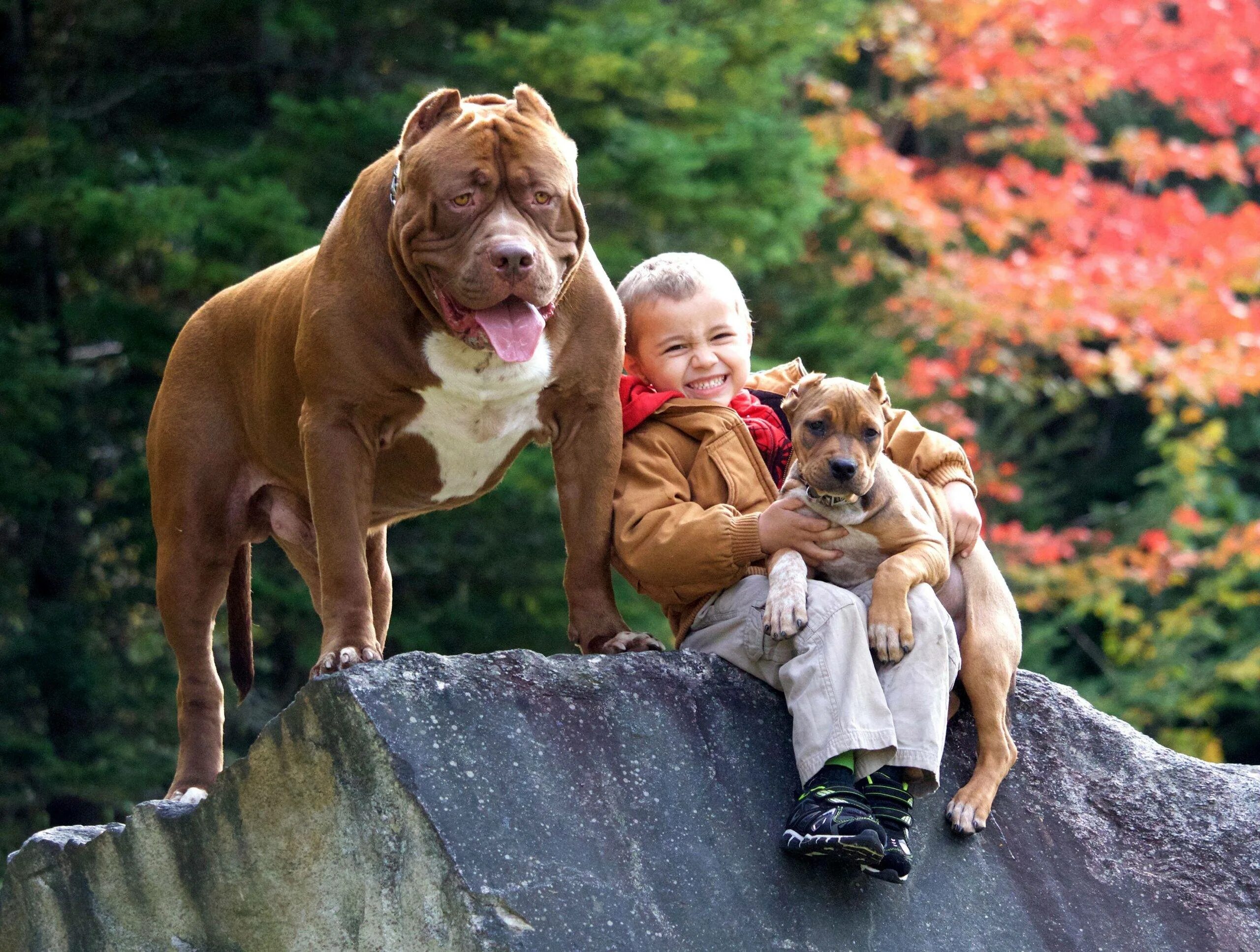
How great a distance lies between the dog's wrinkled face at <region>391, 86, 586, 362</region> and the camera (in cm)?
376

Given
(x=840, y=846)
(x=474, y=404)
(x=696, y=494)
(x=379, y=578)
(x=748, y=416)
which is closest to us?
(x=840, y=846)

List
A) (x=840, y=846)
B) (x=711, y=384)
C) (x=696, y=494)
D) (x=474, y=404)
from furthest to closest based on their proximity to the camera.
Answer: (x=711, y=384) → (x=696, y=494) → (x=474, y=404) → (x=840, y=846)

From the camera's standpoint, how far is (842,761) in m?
3.70

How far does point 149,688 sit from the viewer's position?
9367 mm

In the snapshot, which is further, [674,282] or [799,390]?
[674,282]

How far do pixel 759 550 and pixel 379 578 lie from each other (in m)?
1.44

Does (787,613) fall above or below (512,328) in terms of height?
below

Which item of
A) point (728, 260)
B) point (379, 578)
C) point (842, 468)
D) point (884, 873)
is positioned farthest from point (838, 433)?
point (728, 260)

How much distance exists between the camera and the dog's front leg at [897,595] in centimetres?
379

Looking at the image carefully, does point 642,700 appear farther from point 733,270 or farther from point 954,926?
point 733,270

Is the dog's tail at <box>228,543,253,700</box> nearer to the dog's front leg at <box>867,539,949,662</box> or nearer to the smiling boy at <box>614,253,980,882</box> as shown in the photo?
the smiling boy at <box>614,253,980,882</box>

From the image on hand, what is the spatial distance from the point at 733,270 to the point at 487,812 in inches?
250

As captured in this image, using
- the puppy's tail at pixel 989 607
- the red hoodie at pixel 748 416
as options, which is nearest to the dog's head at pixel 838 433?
the red hoodie at pixel 748 416

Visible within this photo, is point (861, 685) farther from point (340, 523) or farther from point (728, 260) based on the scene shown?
point (728, 260)
